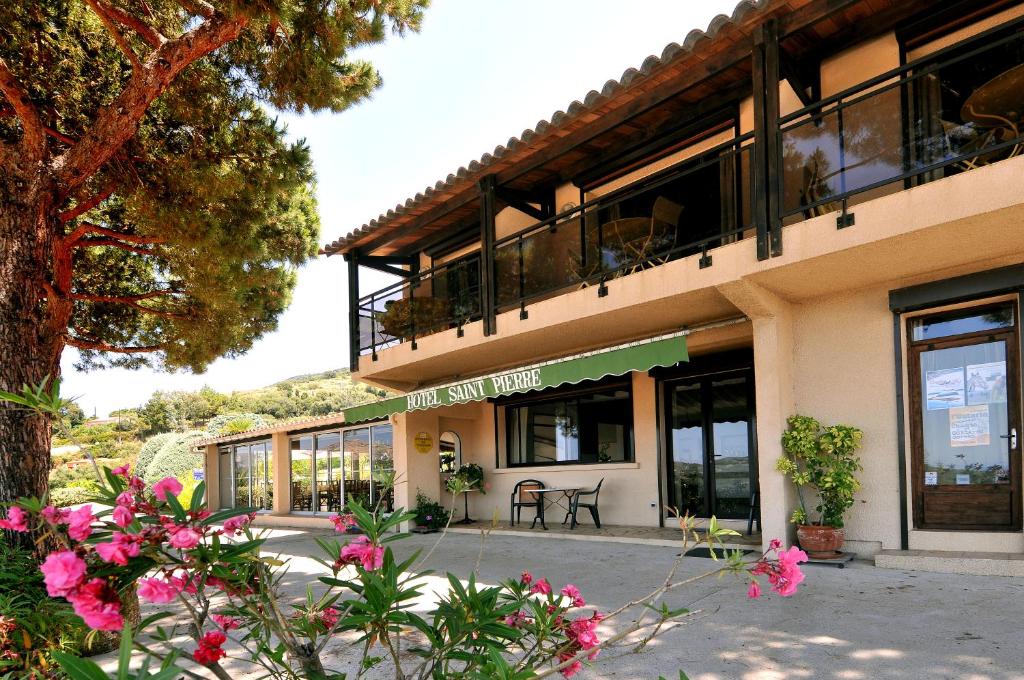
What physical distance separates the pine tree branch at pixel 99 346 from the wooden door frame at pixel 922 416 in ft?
37.7

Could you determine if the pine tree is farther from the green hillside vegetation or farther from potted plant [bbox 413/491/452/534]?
the green hillside vegetation

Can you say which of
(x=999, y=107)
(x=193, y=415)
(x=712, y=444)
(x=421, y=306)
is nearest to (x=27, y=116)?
(x=421, y=306)

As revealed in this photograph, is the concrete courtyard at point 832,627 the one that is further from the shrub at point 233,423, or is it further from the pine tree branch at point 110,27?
the shrub at point 233,423

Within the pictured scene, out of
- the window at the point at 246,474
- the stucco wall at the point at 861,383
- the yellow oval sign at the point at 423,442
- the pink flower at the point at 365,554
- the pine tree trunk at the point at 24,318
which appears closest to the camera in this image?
the pink flower at the point at 365,554

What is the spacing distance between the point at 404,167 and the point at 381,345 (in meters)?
9.13

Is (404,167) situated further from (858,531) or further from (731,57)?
(858,531)

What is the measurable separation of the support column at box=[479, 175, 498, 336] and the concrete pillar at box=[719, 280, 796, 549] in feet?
13.2

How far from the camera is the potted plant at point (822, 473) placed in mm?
7312

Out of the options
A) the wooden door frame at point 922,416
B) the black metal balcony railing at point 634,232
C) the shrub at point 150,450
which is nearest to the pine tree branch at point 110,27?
the black metal balcony railing at point 634,232

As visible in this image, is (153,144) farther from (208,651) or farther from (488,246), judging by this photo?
(208,651)

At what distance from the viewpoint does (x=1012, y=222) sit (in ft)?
19.8

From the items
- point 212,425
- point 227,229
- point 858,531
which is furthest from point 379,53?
point 212,425

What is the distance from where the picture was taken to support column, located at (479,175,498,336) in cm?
1068

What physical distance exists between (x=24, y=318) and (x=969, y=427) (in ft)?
31.0
